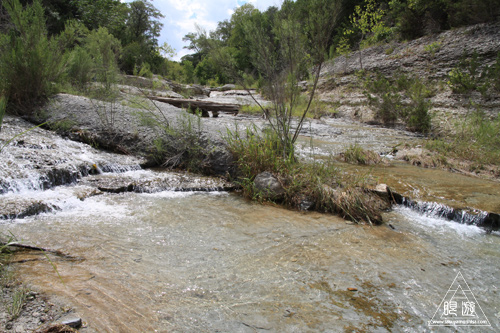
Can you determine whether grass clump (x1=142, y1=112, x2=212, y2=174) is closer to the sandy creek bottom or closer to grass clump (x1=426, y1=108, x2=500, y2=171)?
the sandy creek bottom

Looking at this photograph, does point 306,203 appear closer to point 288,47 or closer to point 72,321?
point 288,47

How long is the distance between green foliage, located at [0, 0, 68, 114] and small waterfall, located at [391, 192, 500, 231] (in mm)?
7349

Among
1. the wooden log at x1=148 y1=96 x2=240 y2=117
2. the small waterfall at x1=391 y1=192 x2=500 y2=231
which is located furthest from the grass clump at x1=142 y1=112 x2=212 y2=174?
the wooden log at x1=148 y1=96 x2=240 y2=117

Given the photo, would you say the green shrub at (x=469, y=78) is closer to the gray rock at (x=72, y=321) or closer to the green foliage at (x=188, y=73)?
the gray rock at (x=72, y=321)

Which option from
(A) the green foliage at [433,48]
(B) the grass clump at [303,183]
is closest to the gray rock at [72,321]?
(B) the grass clump at [303,183]

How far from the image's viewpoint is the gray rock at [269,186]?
4.09 metres

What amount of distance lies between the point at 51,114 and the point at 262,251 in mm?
5778

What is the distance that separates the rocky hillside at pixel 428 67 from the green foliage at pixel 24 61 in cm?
846

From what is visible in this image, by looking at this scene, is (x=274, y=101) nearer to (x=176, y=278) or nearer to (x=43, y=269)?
(x=176, y=278)

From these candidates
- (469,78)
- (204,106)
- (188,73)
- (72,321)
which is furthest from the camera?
(188,73)

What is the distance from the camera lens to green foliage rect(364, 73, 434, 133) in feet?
30.9

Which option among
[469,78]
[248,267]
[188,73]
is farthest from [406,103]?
[188,73]

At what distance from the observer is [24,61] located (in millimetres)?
5648

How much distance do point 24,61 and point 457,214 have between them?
802 centimetres
